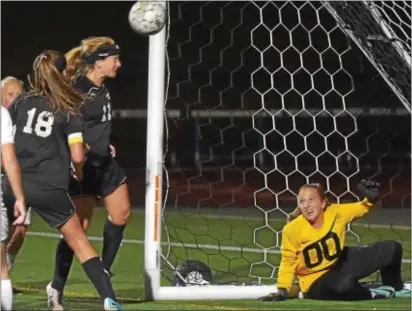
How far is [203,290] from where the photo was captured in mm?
7785

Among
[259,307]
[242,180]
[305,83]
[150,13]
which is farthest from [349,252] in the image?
[305,83]

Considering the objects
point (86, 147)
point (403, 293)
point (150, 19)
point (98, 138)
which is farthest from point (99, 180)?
point (403, 293)

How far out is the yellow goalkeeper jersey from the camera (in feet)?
25.3

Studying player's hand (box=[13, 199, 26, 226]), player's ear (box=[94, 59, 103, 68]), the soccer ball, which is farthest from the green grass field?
the soccer ball

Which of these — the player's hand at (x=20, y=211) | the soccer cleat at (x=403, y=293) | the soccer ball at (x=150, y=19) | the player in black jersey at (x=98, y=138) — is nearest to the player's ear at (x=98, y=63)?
the player in black jersey at (x=98, y=138)

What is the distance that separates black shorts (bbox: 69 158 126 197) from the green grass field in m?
0.69

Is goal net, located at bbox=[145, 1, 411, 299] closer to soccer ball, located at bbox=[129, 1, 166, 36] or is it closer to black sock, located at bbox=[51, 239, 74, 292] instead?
soccer ball, located at bbox=[129, 1, 166, 36]

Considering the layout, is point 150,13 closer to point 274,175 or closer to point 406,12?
point 406,12

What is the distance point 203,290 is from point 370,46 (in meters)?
2.99

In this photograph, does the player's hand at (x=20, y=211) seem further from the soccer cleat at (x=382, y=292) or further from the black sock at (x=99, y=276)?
the soccer cleat at (x=382, y=292)

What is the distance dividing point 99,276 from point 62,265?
0.66 m

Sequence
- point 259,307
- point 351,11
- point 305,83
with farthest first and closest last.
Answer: point 305,83, point 351,11, point 259,307

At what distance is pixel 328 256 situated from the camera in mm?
7828

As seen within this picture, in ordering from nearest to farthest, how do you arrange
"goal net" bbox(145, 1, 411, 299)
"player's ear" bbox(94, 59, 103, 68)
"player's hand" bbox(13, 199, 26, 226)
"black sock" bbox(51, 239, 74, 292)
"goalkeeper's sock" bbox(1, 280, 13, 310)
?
"player's hand" bbox(13, 199, 26, 226) < "goalkeeper's sock" bbox(1, 280, 13, 310) < "black sock" bbox(51, 239, 74, 292) < "player's ear" bbox(94, 59, 103, 68) < "goal net" bbox(145, 1, 411, 299)
